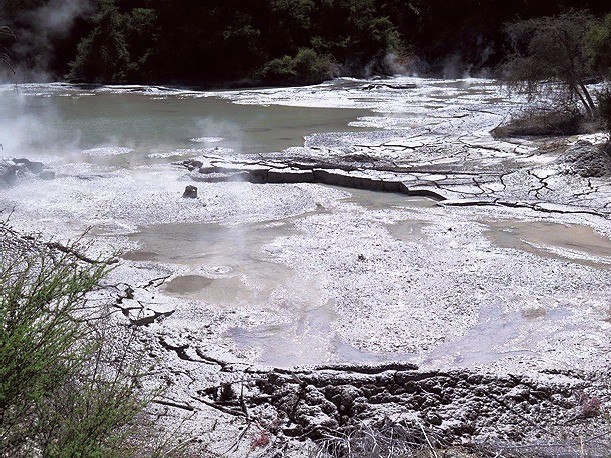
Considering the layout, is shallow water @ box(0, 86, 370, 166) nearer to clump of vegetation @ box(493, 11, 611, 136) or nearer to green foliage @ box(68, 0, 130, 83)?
clump of vegetation @ box(493, 11, 611, 136)

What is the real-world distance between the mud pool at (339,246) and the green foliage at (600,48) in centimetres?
183

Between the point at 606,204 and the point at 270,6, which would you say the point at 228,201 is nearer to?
the point at 606,204

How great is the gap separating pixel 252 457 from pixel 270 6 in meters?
29.8

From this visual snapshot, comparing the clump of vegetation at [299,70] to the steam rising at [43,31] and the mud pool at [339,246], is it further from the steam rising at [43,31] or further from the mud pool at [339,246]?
A: the mud pool at [339,246]

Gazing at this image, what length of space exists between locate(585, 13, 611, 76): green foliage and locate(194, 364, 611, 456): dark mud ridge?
8976 mm

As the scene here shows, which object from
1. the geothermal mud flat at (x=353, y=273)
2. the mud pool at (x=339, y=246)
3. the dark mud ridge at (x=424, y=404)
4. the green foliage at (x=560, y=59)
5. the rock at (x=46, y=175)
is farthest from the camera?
the green foliage at (x=560, y=59)

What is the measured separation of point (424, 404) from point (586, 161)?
6.71 metres

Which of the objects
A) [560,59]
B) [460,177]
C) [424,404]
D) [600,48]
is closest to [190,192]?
[460,177]

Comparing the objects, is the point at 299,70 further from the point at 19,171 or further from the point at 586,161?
the point at 586,161

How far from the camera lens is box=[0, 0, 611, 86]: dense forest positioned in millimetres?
29062

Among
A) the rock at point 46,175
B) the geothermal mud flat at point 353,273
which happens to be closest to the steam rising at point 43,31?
the geothermal mud flat at point 353,273

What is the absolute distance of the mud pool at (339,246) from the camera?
5.03 meters

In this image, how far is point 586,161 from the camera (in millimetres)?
9703

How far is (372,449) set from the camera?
339 centimetres
